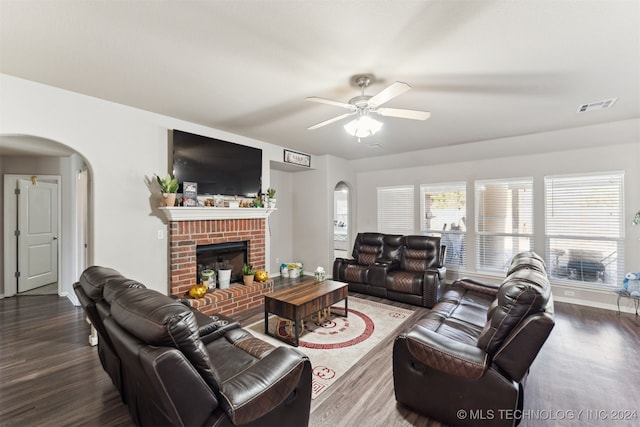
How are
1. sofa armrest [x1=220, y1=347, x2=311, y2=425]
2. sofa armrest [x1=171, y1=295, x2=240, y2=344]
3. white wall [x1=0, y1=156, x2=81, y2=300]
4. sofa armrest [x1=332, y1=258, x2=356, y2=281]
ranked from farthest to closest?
1. sofa armrest [x1=332, y1=258, x2=356, y2=281]
2. white wall [x1=0, y1=156, x2=81, y2=300]
3. sofa armrest [x1=171, y1=295, x2=240, y2=344]
4. sofa armrest [x1=220, y1=347, x2=311, y2=425]

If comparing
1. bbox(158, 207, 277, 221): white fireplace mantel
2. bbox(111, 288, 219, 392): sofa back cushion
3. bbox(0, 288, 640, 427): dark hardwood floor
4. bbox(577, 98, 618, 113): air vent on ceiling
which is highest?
bbox(577, 98, 618, 113): air vent on ceiling

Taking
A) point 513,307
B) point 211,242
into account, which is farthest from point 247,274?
point 513,307

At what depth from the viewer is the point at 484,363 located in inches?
64.3

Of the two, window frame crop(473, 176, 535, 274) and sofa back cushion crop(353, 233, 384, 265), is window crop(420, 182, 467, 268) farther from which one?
sofa back cushion crop(353, 233, 384, 265)

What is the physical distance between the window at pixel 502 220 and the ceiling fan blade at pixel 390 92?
3.79m

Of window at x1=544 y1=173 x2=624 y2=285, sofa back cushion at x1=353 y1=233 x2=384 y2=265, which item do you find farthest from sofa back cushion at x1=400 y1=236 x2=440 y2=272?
window at x1=544 y1=173 x2=624 y2=285

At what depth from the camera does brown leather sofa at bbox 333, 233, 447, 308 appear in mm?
4043

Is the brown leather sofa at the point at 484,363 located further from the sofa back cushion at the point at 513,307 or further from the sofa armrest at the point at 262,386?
the sofa armrest at the point at 262,386

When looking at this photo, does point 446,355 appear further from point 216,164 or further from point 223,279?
point 216,164

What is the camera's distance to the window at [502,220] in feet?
15.3

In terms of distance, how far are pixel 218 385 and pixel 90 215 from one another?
9.32ft

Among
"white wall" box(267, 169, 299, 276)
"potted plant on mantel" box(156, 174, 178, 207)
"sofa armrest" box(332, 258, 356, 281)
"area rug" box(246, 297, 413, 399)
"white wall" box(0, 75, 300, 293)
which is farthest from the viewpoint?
"white wall" box(267, 169, 299, 276)

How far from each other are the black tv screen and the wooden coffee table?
187cm

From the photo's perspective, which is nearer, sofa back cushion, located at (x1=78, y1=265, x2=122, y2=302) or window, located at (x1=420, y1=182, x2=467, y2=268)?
sofa back cushion, located at (x1=78, y1=265, x2=122, y2=302)
